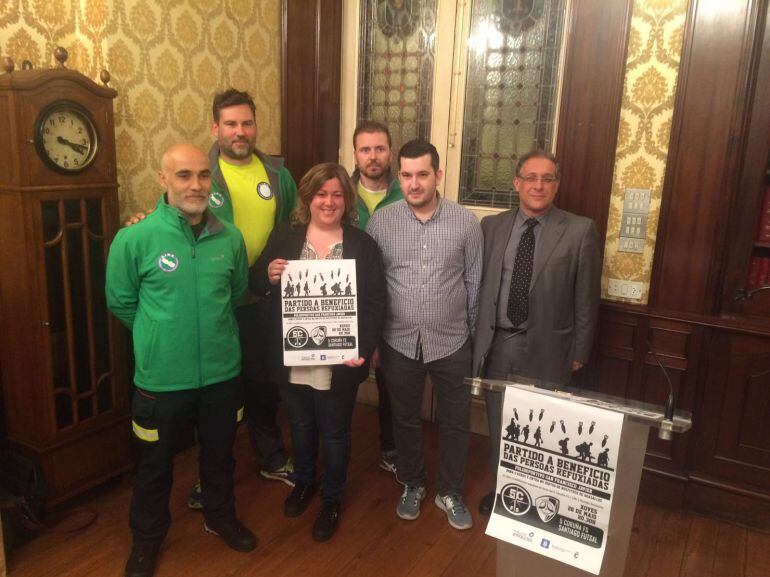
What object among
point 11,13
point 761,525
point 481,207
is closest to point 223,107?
Answer: point 11,13

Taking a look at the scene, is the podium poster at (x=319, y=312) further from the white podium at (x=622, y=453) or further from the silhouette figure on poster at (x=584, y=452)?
the silhouette figure on poster at (x=584, y=452)

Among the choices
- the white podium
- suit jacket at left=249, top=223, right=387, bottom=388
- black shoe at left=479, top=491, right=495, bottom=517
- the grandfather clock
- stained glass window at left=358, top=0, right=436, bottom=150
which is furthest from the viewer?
stained glass window at left=358, top=0, right=436, bottom=150

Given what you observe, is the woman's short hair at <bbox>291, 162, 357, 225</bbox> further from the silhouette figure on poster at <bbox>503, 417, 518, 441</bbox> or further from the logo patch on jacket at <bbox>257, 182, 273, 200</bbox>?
the silhouette figure on poster at <bbox>503, 417, 518, 441</bbox>

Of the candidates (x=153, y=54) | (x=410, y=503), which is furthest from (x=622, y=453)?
(x=153, y=54)

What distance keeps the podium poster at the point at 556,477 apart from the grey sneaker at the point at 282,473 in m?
1.38

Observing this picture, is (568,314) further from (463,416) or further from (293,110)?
(293,110)

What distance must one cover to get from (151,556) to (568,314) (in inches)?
68.2

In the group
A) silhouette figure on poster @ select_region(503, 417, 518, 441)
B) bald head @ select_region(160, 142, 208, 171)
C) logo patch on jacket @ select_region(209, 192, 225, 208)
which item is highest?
bald head @ select_region(160, 142, 208, 171)

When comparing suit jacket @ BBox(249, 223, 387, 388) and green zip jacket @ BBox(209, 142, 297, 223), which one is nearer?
suit jacket @ BBox(249, 223, 387, 388)

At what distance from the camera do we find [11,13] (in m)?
2.17

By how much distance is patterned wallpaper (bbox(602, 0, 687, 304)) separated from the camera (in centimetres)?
241

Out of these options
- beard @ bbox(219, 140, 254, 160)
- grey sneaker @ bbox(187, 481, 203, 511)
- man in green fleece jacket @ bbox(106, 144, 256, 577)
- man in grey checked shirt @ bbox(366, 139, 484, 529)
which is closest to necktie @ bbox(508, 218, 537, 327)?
man in grey checked shirt @ bbox(366, 139, 484, 529)

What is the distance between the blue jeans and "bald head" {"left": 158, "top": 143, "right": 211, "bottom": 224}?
77cm

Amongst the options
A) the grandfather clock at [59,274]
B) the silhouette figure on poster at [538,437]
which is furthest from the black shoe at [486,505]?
the grandfather clock at [59,274]
